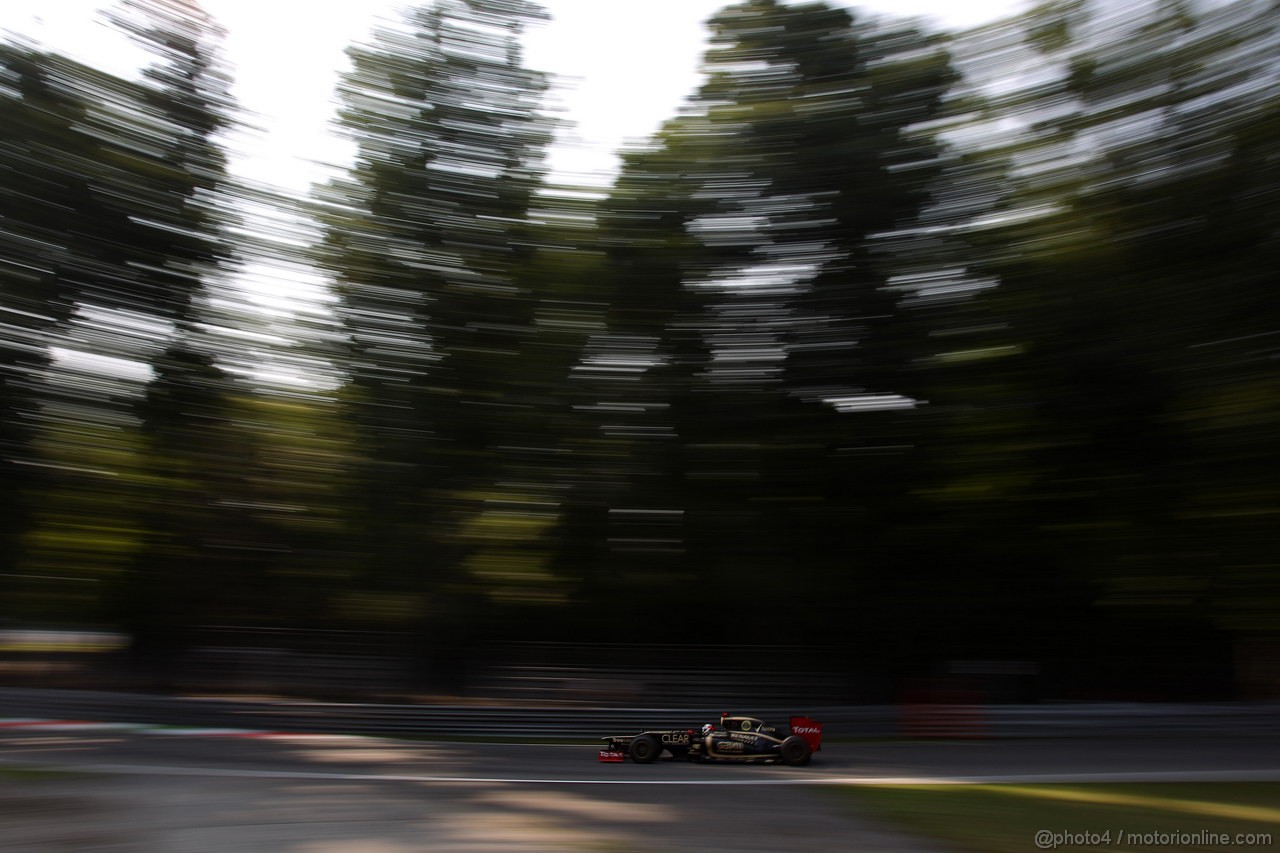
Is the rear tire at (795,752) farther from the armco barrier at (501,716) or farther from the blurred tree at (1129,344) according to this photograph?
the blurred tree at (1129,344)

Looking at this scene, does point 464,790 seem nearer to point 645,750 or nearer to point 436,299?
point 645,750

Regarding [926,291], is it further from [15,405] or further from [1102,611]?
[15,405]

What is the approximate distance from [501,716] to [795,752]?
189 inches

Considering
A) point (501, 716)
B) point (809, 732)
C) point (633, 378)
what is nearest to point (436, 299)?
point (633, 378)

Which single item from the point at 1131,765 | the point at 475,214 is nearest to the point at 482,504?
the point at 475,214

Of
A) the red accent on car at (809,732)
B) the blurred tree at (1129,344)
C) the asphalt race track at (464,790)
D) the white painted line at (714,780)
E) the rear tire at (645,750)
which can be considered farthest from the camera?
the blurred tree at (1129,344)

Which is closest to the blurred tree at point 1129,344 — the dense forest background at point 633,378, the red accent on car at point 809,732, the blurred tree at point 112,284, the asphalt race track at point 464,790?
the dense forest background at point 633,378

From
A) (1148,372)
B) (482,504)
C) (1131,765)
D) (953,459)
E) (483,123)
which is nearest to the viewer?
(1131,765)

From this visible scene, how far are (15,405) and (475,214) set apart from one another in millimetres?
8005

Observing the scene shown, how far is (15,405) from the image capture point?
16156mm

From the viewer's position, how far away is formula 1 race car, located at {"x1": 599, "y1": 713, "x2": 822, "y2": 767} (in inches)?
424

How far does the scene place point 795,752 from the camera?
10.9m

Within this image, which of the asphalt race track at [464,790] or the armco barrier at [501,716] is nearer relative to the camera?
the asphalt race track at [464,790]

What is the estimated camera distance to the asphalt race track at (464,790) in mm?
7246
